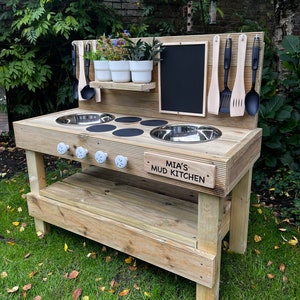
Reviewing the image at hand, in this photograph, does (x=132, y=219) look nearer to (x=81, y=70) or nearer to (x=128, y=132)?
(x=128, y=132)

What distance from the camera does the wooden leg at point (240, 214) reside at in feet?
6.27

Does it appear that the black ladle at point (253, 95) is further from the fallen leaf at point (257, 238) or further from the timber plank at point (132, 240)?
the fallen leaf at point (257, 238)

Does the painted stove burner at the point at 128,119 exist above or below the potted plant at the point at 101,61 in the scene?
below

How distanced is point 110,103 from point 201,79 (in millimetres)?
729

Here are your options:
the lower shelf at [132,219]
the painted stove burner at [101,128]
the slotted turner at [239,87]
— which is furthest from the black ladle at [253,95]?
the painted stove burner at [101,128]

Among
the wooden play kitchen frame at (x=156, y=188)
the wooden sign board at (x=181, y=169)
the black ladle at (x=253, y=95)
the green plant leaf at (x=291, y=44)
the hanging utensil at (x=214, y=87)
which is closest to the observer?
the wooden sign board at (x=181, y=169)

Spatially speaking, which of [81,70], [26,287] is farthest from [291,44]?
[26,287]

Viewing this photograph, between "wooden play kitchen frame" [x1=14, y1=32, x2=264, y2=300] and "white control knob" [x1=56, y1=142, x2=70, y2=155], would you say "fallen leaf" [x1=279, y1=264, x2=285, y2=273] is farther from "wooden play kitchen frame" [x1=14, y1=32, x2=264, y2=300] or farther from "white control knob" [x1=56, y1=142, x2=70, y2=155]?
"white control knob" [x1=56, y1=142, x2=70, y2=155]

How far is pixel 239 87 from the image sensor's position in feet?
5.50

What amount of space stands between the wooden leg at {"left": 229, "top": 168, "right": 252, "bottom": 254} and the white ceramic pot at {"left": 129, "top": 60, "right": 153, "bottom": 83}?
2.75 ft

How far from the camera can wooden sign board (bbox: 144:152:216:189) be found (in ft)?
4.42

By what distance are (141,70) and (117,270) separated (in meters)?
1.26

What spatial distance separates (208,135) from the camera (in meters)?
1.81

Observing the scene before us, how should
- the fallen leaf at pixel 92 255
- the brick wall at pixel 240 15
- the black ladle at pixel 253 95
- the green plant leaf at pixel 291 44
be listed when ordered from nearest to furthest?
the black ladle at pixel 253 95 → the fallen leaf at pixel 92 255 → the green plant leaf at pixel 291 44 → the brick wall at pixel 240 15
